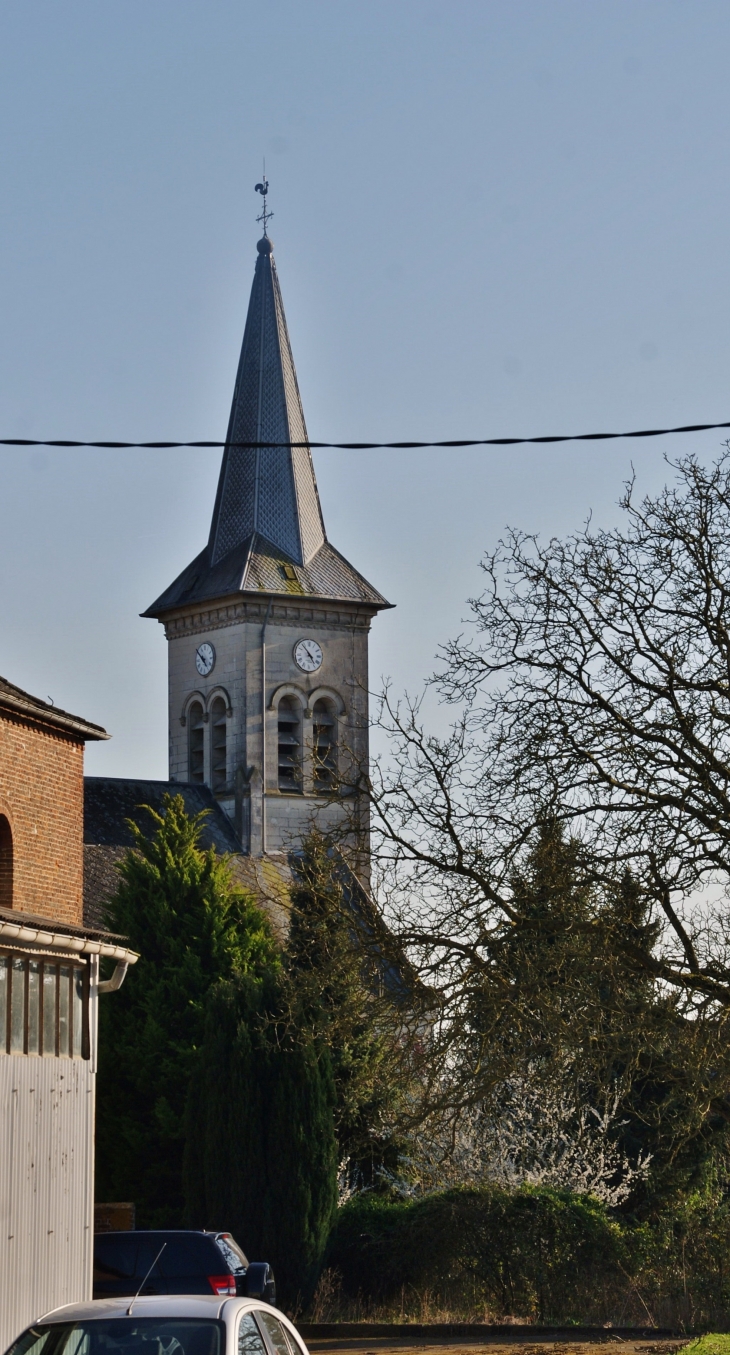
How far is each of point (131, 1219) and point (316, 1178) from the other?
2.67 meters

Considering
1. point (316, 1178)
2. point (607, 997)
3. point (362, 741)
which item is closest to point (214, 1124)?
point (316, 1178)

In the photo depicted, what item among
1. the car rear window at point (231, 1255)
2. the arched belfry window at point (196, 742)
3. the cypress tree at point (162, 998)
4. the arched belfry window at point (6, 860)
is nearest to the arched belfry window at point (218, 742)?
the arched belfry window at point (196, 742)

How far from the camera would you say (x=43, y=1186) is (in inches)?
615

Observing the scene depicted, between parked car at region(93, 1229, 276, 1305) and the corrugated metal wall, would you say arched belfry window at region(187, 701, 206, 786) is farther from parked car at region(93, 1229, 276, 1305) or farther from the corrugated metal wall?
parked car at region(93, 1229, 276, 1305)

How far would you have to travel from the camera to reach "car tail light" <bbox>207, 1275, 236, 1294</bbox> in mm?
15539

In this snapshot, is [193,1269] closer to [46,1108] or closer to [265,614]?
[46,1108]

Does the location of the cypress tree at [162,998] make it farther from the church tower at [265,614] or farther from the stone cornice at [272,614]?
the stone cornice at [272,614]

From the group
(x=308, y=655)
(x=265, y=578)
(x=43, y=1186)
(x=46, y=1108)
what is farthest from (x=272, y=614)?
→ (x=43, y=1186)

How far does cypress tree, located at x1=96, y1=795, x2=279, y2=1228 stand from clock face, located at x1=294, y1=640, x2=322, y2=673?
26.3 metres

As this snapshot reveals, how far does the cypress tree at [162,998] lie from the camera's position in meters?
30.0

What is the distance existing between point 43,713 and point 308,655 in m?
36.8

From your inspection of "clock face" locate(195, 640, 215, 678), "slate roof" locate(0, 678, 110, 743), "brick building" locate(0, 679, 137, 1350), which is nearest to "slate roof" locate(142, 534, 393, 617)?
"clock face" locate(195, 640, 215, 678)

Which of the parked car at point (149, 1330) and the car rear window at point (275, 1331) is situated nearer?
the parked car at point (149, 1330)

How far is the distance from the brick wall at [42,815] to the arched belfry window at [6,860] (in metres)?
0.02
